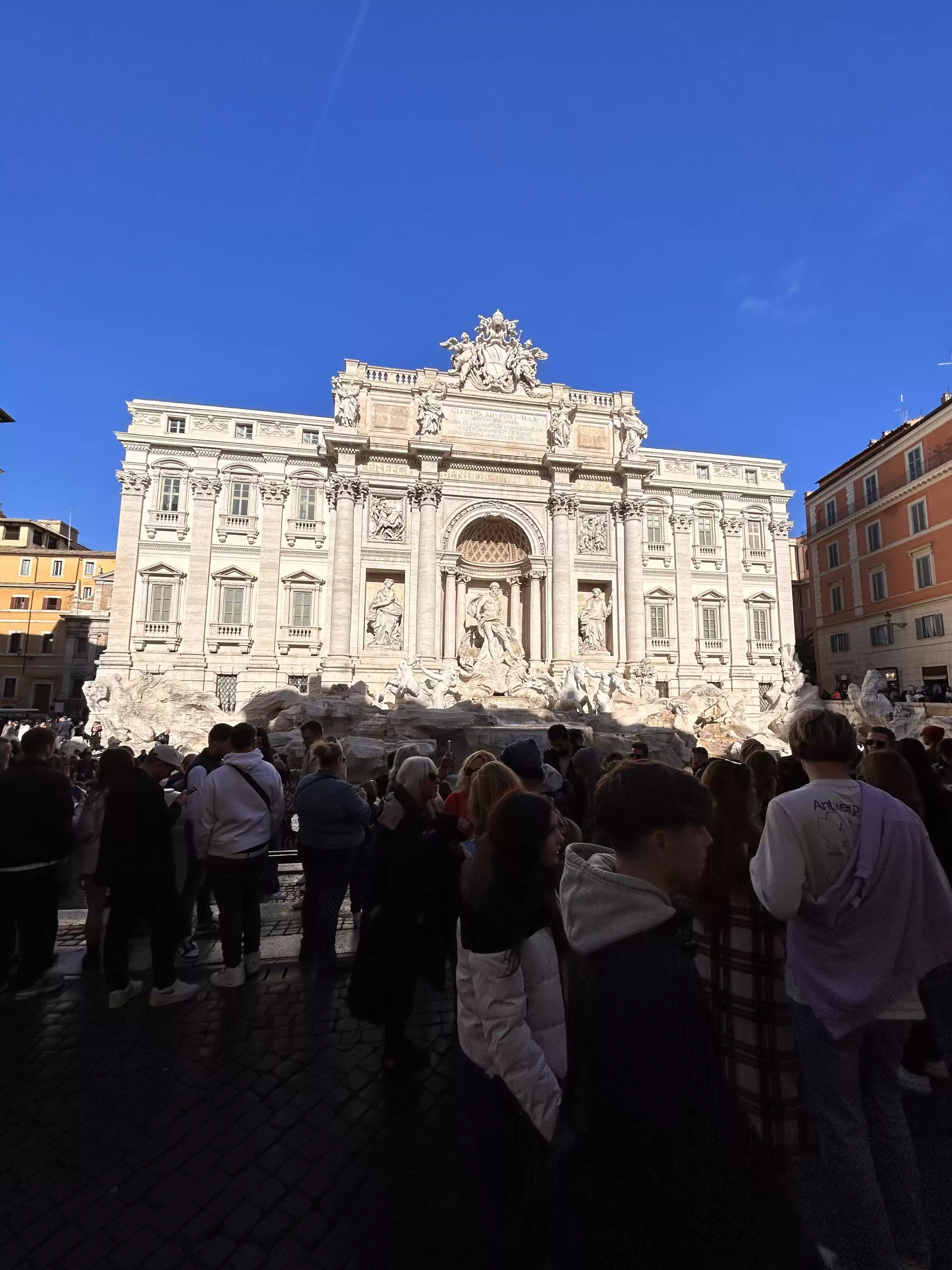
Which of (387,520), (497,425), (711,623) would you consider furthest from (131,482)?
(711,623)

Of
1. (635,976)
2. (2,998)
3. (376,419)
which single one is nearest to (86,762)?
(2,998)

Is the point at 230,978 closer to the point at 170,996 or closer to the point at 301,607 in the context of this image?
the point at 170,996

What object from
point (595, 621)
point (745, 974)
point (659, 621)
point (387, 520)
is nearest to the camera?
point (745, 974)

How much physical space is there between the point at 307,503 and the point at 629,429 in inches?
571

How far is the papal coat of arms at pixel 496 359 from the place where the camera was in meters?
26.2

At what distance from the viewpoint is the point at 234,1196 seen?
8.37 ft

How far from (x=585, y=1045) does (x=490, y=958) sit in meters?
0.63

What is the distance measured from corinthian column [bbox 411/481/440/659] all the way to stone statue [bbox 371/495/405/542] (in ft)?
2.88

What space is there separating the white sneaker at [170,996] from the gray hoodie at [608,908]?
395 cm

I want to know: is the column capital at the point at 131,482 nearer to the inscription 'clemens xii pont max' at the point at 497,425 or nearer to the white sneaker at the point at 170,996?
the inscription 'clemens xii pont max' at the point at 497,425

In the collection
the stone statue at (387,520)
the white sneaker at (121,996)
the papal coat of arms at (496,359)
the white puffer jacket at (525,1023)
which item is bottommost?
the white sneaker at (121,996)

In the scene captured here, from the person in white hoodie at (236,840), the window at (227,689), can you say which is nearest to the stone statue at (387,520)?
the window at (227,689)

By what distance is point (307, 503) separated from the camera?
25125mm

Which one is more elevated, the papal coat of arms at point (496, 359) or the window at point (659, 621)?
the papal coat of arms at point (496, 359)
